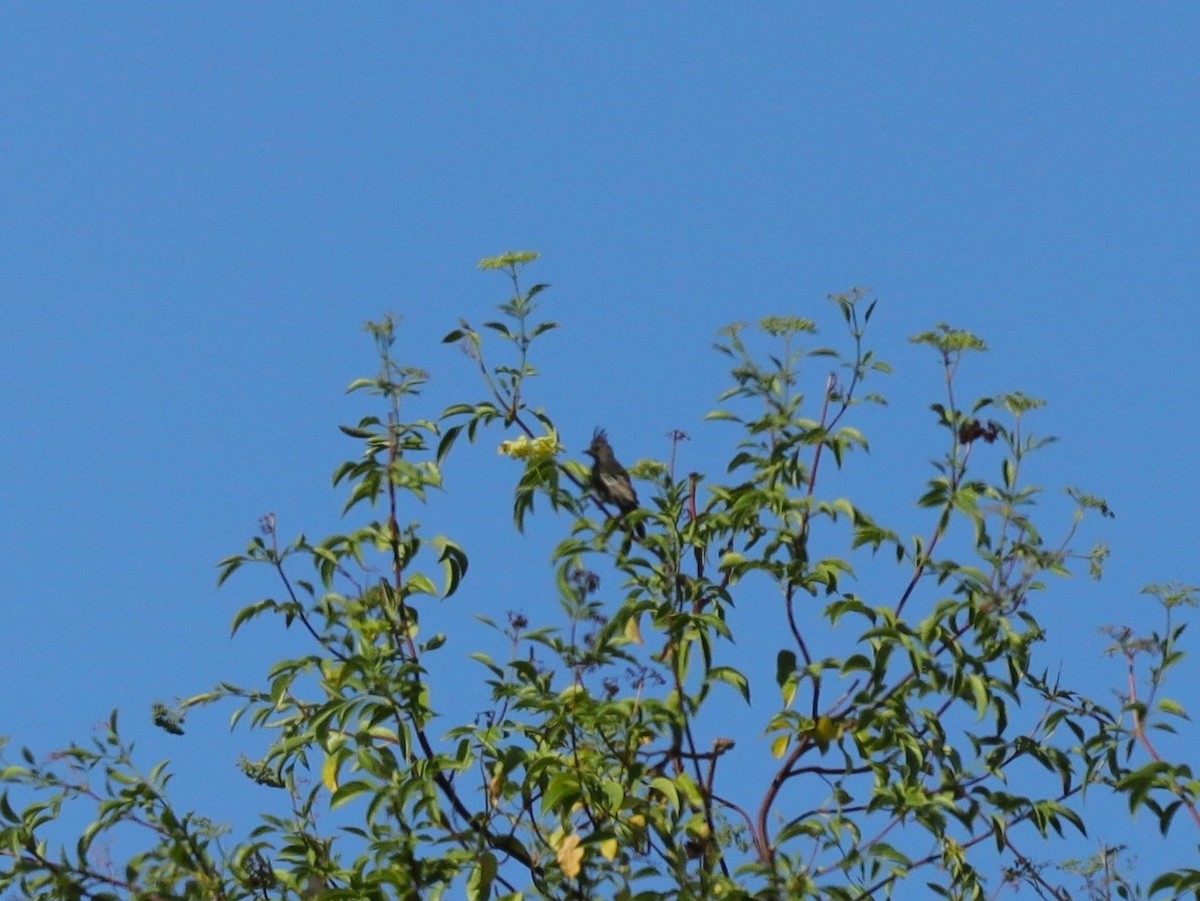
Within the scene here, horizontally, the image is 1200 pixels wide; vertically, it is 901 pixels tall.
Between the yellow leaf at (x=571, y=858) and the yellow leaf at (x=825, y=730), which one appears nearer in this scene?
the yellow leaf at (x=571, y=858)

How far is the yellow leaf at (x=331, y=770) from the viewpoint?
212 inches

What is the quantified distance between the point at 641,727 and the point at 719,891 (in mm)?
500

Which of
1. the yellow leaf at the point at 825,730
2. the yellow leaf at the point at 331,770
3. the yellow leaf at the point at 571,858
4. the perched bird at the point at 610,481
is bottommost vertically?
the yellow leaf at the point at 571,858

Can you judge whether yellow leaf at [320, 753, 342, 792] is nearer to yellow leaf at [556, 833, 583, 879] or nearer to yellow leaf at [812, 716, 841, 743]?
yellow leaf at [556, 833, 583, 879]

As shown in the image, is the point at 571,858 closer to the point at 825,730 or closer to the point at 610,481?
the point at 825,730

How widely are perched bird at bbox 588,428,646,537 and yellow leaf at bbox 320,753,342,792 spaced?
1.04 m

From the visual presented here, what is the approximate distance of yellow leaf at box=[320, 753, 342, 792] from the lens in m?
5.39

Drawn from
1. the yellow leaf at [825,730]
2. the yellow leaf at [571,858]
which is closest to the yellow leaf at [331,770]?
the yellow leaf at [571,858]

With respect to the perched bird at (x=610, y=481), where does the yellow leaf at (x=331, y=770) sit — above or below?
below

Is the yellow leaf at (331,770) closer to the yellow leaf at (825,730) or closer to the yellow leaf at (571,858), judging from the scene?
the yellow leaf at (571,858)

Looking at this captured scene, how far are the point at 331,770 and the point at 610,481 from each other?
1.12 m

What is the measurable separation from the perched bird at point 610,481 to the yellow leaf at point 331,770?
1039 millimetres

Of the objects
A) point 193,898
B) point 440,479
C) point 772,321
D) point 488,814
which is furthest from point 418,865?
point 772,321

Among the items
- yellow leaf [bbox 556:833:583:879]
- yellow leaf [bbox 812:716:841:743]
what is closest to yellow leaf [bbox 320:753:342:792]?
yellow leaf [bbox 556:833:583:879]
